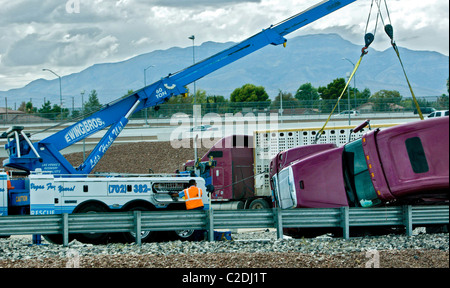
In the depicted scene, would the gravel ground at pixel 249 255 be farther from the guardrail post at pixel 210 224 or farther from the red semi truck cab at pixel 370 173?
the red semi truck cab at pixel 370 173

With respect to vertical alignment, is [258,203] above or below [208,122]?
below

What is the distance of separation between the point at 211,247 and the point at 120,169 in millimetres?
30907

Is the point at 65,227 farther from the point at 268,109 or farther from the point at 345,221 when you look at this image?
the point at 268,109

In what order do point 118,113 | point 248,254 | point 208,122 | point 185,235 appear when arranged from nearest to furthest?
point 248,254
point 185,235
point 118,113
point 208,122

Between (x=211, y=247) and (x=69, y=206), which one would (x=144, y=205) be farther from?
(x=211, y=247)

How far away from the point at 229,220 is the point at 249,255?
401 cm

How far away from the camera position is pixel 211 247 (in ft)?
43.7

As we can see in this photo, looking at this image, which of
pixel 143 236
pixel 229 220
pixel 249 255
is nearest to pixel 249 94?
pixel 143 236

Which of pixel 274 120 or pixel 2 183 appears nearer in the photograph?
pixel 2 183

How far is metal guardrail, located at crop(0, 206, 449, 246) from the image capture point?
1390 cm

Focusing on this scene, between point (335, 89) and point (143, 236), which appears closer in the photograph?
point (143, 236)

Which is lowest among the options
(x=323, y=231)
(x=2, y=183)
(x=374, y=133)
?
(x=323, y=231)

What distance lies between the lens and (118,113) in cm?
1966
